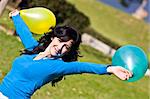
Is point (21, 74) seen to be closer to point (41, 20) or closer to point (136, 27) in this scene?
point (41, 20)

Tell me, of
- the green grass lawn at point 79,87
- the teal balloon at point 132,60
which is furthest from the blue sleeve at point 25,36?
the green grass lawn at point 79,87

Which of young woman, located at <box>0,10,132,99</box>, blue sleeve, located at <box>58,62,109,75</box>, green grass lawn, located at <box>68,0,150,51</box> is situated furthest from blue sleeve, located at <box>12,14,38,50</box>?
green grass lawn, located at <box>68,0,150,51</box>

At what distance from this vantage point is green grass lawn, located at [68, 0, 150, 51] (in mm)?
36656

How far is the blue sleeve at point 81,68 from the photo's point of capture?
4609 mm

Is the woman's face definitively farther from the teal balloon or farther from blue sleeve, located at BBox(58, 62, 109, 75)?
the teal balloon

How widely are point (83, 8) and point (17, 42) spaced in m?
27.2

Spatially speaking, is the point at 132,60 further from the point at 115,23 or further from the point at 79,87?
the point at 115,23

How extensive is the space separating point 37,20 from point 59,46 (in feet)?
4.00

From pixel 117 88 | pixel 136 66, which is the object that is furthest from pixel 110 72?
pixel 117 88

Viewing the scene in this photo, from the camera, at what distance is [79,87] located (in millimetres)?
11320

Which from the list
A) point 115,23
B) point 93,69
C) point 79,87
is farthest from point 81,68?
point 115,23

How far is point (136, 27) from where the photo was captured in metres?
41.3

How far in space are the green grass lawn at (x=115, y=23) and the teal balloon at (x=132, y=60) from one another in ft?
96.2

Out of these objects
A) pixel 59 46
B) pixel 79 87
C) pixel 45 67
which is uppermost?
pixel 59 46
